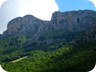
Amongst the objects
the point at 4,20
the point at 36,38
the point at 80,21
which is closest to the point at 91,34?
the point at 36,38

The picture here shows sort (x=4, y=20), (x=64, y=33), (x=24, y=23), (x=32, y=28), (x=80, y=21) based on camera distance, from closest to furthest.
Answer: (x=4, y=20), (x=64, y=33), (x=80, y=21), (x=32, y=28), (x=24, y=23)

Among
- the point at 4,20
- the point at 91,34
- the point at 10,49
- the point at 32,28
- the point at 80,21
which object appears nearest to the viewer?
the point at 4,20

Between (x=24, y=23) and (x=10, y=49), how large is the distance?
61.5 feet

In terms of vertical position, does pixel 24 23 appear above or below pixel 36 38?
above

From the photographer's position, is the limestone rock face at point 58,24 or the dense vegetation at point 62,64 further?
the limestone rock face at point 58,24

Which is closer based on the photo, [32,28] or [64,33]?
[64,33]

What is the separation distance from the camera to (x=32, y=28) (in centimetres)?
6519

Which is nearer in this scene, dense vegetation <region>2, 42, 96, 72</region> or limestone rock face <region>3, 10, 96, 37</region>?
dense vegetation <region>2, 42, 96, 72</region>

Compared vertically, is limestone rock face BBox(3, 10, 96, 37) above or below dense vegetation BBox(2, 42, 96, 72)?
above

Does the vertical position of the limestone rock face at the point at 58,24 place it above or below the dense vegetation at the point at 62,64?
above

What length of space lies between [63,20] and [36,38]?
1151 cm

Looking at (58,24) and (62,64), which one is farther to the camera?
(58,24)

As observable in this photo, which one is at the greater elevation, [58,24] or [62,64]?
[58,24]

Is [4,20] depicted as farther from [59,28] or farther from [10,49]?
[59,28]
